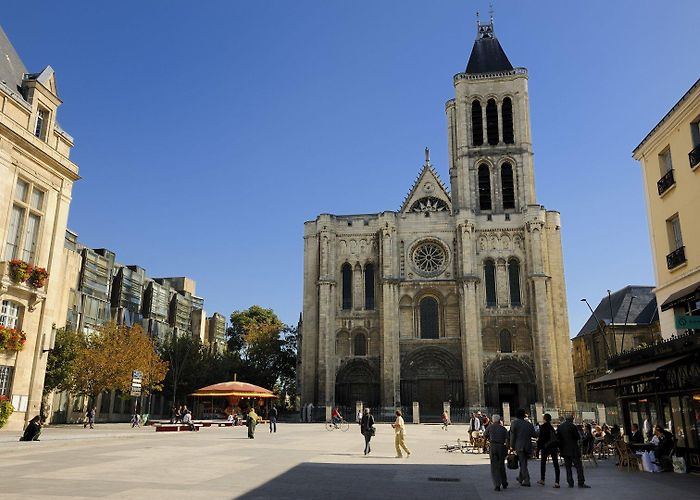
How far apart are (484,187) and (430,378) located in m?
18.2

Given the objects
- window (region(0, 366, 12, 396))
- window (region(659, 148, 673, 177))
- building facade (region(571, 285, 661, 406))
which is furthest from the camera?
building facade (region(571, 285, 661, 406))

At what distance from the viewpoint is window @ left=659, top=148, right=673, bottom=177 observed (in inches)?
659

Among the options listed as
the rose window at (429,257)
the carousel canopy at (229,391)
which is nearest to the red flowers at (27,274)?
the carousel canopy at (229,391)

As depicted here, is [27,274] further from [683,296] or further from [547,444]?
[683,296]

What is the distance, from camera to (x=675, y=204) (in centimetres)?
1602

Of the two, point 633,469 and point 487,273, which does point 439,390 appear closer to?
point 487,273

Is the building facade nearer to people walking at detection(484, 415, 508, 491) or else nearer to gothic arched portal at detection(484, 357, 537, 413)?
gothic arched portal at detection(484, 357, 537, 413)

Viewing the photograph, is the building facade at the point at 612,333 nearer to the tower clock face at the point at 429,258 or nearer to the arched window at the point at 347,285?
the tower clock face at the point at 429,258

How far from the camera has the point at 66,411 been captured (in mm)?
42469

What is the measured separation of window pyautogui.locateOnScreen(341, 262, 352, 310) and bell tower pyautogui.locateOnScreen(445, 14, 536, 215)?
10.9 meters

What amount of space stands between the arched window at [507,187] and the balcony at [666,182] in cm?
3694

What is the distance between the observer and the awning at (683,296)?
1406 cm

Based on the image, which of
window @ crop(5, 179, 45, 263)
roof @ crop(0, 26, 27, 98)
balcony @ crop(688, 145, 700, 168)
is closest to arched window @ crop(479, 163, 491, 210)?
window @ crop(5, 179, 45, 263)

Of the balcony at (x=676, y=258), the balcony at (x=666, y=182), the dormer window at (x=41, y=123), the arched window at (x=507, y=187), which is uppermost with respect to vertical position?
the arched window at (x=507, y=187)
